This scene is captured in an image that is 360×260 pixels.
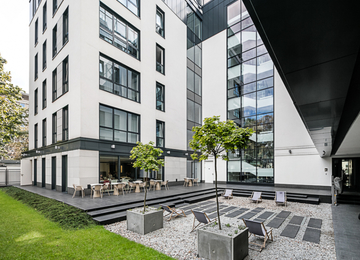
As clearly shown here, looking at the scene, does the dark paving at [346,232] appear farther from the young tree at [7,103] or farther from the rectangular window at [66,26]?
the rectangular window at [66,26]

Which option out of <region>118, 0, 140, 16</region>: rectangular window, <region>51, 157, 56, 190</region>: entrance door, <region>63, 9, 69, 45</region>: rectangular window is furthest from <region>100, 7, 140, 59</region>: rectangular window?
<region>51, 157, 56, 190</region>: entrance door

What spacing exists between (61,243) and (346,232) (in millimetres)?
8576

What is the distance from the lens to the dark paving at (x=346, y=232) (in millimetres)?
5199

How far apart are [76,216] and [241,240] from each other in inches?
230

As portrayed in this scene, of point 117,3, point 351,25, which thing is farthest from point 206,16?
point 351,25

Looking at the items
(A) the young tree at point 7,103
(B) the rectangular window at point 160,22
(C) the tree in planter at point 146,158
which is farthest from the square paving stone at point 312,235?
(B) the rectangular window at point 160,22

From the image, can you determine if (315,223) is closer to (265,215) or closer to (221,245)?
(265,215)

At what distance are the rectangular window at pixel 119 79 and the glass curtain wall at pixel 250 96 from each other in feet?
29.9

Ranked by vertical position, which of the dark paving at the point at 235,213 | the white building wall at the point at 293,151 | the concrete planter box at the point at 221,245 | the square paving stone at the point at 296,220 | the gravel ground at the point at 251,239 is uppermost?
the white building wall at the point at 293,151

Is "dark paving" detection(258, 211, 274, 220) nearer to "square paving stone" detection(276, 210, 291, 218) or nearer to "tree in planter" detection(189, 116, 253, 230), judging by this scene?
"square paving stone" detection(276, 210, 291, 218)

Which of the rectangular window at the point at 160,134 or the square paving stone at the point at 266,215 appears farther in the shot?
the rectangular window at the point at 160,134

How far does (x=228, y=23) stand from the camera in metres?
20.5

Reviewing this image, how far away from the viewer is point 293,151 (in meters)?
16.1

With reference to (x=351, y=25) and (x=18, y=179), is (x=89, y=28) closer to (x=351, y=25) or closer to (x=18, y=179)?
(x=351, y=25)
